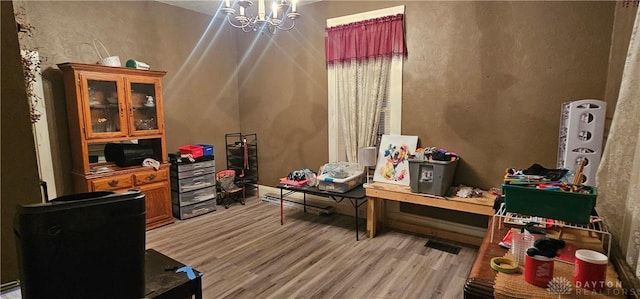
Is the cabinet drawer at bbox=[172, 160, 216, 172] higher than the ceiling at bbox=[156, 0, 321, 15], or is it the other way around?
the ceiling at bbox=[156, 0, 321, 15]

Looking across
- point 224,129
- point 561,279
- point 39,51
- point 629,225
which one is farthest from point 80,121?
point 629,225

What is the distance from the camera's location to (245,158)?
4902 mm

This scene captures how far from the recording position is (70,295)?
93 cm

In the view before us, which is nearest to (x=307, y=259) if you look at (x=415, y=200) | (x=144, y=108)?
(x=415, y=200)

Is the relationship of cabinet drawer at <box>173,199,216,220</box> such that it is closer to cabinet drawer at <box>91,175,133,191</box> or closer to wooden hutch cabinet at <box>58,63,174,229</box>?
wooden hutch cabinet at <box>58,63,174,229</box>

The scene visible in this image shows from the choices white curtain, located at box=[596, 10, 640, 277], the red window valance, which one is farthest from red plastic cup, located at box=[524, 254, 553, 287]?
the red window valance

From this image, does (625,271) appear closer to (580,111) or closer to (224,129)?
(580,111)

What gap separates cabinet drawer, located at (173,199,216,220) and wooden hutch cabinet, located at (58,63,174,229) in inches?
5.9

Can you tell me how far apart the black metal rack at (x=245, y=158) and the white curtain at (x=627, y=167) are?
4.21 m

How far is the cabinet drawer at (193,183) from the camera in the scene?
3.97 meters

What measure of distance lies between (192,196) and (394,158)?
2.58 meters

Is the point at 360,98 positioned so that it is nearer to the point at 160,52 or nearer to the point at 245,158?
the point at 245,158

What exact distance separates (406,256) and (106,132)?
3.39 metres

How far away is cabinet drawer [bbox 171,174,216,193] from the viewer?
3.97 meters
